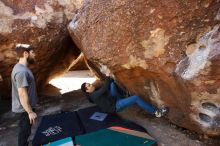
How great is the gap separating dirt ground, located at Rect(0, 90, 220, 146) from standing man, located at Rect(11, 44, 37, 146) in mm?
1019

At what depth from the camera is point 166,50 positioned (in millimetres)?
4602

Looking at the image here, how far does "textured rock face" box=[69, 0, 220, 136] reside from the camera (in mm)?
4238

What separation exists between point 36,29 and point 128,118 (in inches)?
106

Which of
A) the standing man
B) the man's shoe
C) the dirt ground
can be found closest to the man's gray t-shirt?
the standing man

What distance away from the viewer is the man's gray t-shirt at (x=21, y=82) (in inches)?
163

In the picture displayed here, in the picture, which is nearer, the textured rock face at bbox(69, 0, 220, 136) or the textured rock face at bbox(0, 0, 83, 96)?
the textured rock face at bbox(69, 0, 220, 136)

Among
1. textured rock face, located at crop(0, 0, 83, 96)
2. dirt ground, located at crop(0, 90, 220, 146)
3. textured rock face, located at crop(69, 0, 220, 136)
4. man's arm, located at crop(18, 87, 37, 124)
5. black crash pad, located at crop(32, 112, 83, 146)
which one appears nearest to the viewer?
man's arm, located at crop(18, 87, 37, 124)

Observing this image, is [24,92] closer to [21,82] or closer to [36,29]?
[21,82]

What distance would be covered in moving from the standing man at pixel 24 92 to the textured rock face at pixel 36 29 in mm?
2122

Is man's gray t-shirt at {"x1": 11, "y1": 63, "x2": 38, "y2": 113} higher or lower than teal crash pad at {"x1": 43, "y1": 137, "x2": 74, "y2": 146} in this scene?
higher

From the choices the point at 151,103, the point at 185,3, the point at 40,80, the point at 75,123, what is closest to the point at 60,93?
the point at 40,80

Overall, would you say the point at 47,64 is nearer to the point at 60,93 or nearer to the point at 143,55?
the point at 60,93

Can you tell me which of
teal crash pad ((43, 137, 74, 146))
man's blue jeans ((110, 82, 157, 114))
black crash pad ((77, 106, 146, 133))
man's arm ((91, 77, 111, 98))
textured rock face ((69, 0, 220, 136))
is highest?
textured rock face ((69, 0, 220, 136))

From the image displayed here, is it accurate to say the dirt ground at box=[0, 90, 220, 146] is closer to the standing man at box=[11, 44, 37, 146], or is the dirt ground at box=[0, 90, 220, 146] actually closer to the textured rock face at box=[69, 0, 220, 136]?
the textured rock face at box=[69, 0, 220, 136]
